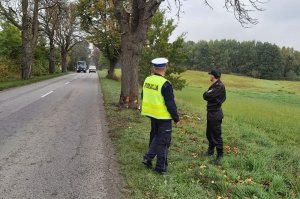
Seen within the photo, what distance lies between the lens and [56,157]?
293 inches

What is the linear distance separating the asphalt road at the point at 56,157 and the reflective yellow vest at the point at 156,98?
1252 mm

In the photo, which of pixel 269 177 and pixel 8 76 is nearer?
pixel 269 177

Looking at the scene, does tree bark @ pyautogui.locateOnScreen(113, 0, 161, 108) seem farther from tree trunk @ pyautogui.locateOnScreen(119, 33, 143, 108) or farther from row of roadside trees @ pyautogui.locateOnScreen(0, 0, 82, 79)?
row of roadside trees @ pyautogui.locateOnScreen(0, 0, 82, 79)

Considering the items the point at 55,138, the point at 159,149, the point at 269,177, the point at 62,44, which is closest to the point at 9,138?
the point at 55,138

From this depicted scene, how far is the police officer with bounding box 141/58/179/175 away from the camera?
6520 mm

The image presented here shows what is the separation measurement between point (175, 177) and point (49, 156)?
263 centimetres

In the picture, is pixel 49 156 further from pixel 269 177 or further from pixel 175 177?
pixel 269 177

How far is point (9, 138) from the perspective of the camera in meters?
9.02

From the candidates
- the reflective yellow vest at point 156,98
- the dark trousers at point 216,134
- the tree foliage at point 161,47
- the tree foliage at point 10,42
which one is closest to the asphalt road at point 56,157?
the reflective yellow vest at point 156,98

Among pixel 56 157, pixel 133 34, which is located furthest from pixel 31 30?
pixel 56 157

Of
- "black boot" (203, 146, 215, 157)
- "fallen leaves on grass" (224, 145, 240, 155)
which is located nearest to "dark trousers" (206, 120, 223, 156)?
"black boot" (203, 146, 215, 157)

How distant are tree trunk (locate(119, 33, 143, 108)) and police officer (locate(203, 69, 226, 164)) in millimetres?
7741

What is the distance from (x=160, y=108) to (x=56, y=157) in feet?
7.79

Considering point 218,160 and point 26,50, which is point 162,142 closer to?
point 218,160
